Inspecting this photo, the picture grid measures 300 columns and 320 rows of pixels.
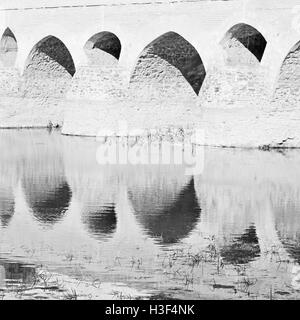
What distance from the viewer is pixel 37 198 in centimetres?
1589

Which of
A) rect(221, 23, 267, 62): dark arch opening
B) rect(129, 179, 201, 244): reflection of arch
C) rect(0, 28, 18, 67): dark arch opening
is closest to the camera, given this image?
rect(129, 179, 201, 244): reflection of arch

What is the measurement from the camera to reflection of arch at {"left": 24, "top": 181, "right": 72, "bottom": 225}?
46.6 feet

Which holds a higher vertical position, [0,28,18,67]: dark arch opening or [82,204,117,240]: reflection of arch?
[0,28,18,67]: dark arch opening

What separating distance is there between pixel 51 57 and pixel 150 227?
598 inches

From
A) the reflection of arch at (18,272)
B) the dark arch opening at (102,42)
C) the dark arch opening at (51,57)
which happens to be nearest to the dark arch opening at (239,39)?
the dark arch opening at (102,42)

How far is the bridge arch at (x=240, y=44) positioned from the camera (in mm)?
21625

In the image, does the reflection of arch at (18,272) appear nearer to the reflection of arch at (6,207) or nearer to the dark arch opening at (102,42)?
the reflection of arch at (6,207)

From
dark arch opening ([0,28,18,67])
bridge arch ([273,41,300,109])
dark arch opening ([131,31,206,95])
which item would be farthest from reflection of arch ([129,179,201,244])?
dark arch opening ([0,28,18,67])

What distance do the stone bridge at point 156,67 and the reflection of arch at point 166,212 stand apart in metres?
4.53

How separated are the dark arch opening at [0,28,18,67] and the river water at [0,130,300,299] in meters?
7.35

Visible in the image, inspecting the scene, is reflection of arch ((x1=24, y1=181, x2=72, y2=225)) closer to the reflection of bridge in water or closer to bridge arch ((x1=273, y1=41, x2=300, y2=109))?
the reflection of bridge in water

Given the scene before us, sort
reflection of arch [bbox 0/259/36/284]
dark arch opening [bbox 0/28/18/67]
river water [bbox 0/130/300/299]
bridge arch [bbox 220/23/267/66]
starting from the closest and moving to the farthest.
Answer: river water [bbox 0/130/300/299], reflection of arch [bbox 0/259/36/284], bridge arch [bbox 220/23/267/66], dark arch opening [bbox 0/28/18/67]
